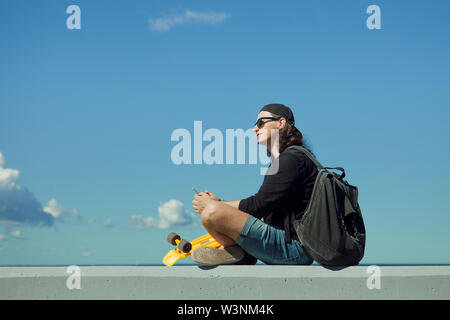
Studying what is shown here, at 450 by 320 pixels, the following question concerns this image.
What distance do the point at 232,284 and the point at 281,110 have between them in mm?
1901

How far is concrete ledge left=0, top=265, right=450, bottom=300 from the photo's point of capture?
3.85 m

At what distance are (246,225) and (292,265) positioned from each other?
589mm

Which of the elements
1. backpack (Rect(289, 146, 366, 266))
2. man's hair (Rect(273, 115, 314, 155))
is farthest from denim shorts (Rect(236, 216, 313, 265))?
man's hair (Rect(273, 115, 314, 155))

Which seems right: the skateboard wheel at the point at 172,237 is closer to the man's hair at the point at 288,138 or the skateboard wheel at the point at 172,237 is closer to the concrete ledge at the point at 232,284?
the concrete ledge at the point at 232,284

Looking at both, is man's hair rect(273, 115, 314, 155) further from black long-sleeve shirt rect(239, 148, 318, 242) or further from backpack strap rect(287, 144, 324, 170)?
black long-sleeve shirt rect(239, 148, 318, 242)

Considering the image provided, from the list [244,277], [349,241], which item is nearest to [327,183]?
[349,241]

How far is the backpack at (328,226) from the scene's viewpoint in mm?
4039

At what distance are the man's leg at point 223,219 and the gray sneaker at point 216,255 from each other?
0.19 m

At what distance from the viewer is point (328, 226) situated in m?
4.05

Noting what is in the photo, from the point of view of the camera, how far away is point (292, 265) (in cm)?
421

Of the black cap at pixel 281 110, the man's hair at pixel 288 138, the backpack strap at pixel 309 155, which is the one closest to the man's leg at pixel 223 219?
the backpack strap at pixel 309 155

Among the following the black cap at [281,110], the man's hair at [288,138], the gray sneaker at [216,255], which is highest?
the black cap at [281,110]

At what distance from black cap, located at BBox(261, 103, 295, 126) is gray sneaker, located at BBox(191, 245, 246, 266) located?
4.69ft

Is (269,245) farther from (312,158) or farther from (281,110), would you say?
(281,110)
